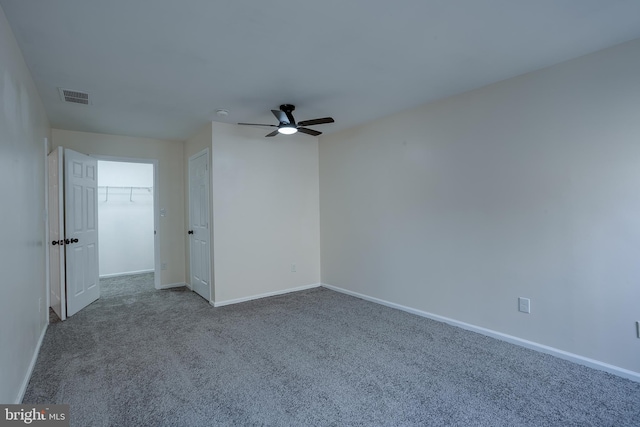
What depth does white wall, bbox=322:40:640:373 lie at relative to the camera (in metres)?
2.33

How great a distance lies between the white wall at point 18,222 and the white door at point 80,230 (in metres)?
0.82

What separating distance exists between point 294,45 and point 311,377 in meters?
2.45

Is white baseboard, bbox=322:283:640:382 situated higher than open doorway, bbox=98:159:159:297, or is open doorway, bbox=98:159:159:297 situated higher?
open doorway, bbox=98:159:159:297

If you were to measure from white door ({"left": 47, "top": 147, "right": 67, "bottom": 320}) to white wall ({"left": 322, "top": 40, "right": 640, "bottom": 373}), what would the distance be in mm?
3838

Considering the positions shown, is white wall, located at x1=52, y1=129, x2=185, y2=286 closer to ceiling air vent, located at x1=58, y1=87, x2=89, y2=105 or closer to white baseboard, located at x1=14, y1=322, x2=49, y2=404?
ceiling air vent, located at x1=58, y1=87, x2=89, y2=105

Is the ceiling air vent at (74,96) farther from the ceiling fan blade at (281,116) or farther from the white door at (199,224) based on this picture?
the ceiling fan blade at (281,116)

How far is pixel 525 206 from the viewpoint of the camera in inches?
110

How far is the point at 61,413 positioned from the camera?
75.6 inches

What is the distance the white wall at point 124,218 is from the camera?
19.8 feet

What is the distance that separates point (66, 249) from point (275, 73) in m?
3.32

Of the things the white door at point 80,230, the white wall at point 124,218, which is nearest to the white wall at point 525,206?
the white door at point 80,230

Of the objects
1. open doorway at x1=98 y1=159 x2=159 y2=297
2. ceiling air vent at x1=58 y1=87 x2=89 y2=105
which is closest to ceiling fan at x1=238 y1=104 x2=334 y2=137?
ceiling air vent at x1=58 y1=87 x2=89 y2=105

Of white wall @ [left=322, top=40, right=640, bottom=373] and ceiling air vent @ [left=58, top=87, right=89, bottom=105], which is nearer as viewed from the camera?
white wall @ [left=322, top=40, right=640, bottom=373]

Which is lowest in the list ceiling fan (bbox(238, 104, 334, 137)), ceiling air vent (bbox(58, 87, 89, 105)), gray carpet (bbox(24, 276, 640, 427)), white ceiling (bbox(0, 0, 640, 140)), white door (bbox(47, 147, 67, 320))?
gray carpet (bbox(24, 276, 640, 427))
